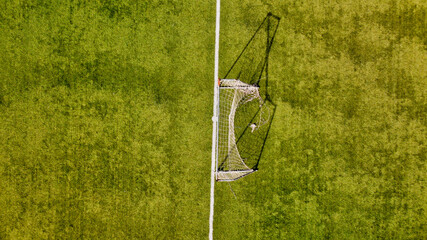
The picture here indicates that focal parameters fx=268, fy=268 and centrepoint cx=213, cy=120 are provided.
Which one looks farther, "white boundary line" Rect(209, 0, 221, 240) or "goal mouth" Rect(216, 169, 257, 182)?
"white boundary line" Rect(209, 0, 221, 240)

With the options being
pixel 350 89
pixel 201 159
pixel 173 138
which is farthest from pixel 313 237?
pixel 173 138

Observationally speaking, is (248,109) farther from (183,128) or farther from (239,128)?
(183,128)

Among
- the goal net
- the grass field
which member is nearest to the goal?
the goal net

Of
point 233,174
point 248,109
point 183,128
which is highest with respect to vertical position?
point 248,109

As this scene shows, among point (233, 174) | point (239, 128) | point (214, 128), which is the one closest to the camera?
point (233, 174)

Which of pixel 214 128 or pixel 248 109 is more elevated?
pixel 248 109

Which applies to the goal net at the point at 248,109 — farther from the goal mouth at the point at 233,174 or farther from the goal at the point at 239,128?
the goal mouth at the point at 233,174

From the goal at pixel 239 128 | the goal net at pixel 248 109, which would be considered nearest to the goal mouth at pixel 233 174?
the goal at pixel 239 128

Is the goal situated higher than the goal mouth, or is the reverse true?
the goal

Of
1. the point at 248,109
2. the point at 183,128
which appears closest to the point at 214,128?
the point at 183,128

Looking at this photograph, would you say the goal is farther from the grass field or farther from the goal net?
the grass field
